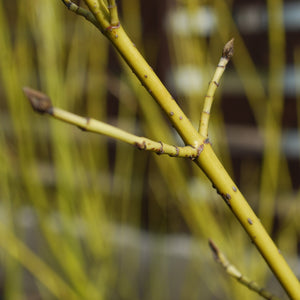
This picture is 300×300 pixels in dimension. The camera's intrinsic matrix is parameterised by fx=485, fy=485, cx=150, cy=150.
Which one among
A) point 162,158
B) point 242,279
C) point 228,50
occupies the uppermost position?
point 162,158

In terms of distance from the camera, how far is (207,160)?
241mm

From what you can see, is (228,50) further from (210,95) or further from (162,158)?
(162,158)

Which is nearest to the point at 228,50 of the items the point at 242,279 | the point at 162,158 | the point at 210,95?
the point at 210,95

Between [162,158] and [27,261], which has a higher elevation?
[162,158]

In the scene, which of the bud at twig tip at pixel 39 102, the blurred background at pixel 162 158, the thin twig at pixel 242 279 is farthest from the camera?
the blurred background at pixel 162 158

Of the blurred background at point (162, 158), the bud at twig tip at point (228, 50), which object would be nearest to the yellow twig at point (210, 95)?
the bud at twig tip at point (228, 50)

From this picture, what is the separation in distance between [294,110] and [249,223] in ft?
3.84

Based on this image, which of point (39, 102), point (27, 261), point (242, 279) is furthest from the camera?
point (27, 261)

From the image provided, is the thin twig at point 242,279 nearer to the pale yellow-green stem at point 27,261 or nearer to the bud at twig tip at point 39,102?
the bud at twig tip at point 39,102

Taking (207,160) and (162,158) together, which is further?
(162,158)

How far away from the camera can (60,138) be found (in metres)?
0.71

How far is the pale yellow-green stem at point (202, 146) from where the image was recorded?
0.73 feet

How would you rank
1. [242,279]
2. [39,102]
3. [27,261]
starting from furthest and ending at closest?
[27,261], [242,279], [39,102]

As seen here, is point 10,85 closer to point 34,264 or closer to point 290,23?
point 34,264
